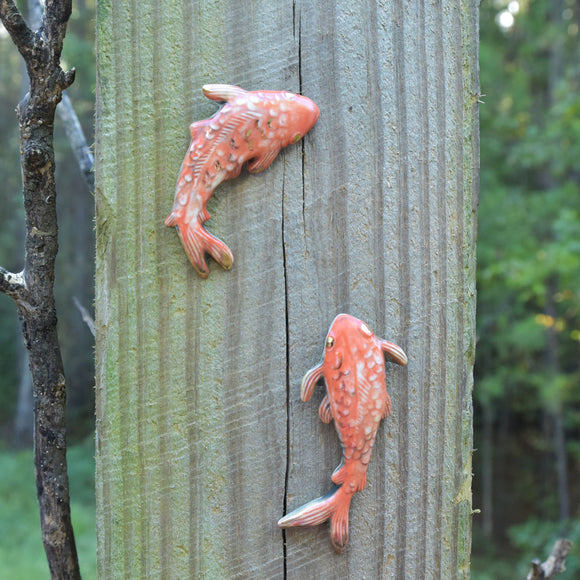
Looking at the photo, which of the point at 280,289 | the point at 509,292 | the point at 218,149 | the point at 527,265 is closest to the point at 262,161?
the point at 218,149

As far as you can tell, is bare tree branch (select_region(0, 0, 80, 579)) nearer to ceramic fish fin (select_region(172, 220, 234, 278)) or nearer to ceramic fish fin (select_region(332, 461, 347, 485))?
ceramic fish fin (select_region(172, 220, 234, 278))

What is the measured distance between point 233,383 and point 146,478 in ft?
0.60

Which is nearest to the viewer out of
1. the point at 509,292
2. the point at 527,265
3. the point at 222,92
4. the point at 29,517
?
the point at 222,92

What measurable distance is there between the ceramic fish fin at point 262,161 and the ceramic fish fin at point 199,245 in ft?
0.38

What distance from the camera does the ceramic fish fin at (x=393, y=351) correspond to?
0.85 metres

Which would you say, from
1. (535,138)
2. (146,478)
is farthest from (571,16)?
(146,478)

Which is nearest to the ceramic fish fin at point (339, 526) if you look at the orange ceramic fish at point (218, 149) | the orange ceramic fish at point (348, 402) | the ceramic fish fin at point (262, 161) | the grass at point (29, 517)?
the orange ceramic fish at point (348, 402)

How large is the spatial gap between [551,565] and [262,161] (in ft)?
3.44

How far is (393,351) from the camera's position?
848 mm

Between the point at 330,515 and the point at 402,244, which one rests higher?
the point at 402,244

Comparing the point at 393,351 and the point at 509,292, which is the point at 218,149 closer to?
the point at 393,351

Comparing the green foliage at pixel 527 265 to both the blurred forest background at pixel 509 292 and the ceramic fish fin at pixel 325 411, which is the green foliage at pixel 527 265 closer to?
the blurred forest background at pixel 509 292

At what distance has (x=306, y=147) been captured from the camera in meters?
0.87

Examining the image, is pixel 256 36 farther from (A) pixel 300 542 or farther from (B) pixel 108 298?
(A) pixel 300 542
